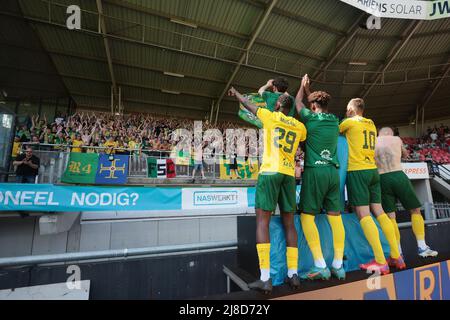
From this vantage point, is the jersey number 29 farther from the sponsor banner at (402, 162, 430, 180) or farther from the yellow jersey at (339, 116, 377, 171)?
the sponsor banner at (402, 162, 430, 180)

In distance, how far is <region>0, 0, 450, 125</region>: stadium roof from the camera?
9992 millimetres

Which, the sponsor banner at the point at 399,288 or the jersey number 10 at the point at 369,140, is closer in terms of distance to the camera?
the sponsor banner at the point at 399,288

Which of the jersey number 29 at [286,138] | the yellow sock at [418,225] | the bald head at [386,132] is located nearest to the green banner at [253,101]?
the jersey number 29 at [286,138]

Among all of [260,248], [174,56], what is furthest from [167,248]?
[174,56]

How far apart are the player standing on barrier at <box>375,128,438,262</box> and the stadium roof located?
9.07m

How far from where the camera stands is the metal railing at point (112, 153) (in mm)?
6453

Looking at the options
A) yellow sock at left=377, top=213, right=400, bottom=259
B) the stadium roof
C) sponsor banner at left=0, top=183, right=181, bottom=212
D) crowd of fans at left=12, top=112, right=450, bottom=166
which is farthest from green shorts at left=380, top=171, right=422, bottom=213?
the stadium roof

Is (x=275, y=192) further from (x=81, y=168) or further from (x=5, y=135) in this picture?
(x=5, y=135)

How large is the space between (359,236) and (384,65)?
15423 mm

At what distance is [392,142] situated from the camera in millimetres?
3330

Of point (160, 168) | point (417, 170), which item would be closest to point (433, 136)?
point (417, 170)

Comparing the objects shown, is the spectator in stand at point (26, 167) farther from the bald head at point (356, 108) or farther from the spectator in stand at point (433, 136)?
the spectator in stand at point (433, 136)

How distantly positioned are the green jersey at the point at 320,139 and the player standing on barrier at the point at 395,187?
1.19m

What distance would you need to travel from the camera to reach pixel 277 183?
2.27m
